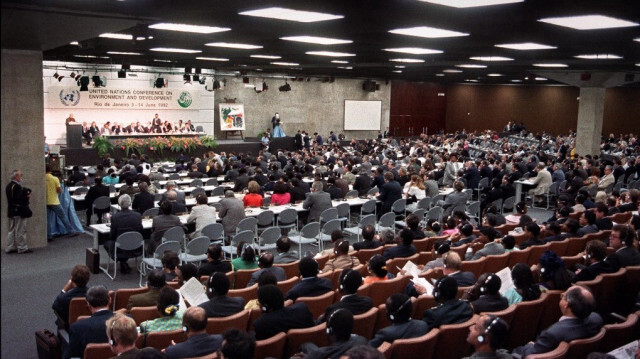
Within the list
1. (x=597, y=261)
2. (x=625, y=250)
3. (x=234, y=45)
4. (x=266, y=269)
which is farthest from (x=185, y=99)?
(x=597, y=261)

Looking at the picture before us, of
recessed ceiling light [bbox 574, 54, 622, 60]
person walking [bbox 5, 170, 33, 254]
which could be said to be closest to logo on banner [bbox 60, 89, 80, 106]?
person walking [bbox 5, 170, 33, 254]

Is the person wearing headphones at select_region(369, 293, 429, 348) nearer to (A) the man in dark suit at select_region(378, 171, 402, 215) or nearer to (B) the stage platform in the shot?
(A) the man in dark suit at select_region(378, 171, 402, 215)

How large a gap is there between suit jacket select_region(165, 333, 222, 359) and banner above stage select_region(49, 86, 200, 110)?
22982 mm

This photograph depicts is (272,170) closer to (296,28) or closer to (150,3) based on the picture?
(296,28)

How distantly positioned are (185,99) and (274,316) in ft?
81.7

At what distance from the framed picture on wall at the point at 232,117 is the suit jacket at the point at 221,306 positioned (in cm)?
2499

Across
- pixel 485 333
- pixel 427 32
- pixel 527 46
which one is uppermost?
pixel 527 46

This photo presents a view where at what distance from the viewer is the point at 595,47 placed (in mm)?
11711

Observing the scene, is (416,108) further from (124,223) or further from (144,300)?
(144,300)

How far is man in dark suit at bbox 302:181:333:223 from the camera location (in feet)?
37.4

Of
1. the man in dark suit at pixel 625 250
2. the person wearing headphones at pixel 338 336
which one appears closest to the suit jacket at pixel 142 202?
the person wearing headphones at pixel 338 336

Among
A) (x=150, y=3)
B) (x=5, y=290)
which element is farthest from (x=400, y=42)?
(x=5, y=290)

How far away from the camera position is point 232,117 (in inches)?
1178

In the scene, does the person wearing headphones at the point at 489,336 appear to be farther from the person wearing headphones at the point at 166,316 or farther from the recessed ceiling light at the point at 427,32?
the recessed ceiling light at the point at 427,32
